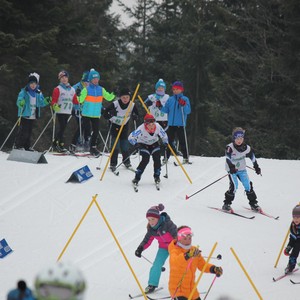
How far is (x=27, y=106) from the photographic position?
516 inches

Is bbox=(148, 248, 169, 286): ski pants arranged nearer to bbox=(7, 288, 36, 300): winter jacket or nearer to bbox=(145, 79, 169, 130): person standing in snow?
bbox=(7, 288, 36, 300): winter jacket

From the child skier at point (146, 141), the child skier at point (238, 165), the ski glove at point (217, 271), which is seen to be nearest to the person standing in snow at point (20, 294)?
the ski glove at point (217, 271)

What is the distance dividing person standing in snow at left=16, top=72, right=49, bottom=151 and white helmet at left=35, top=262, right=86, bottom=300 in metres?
11.1

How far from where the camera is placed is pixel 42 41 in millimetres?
17734

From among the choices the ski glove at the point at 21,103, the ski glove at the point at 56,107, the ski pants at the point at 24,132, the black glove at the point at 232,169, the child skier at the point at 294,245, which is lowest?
the child skier at the point at 294,245

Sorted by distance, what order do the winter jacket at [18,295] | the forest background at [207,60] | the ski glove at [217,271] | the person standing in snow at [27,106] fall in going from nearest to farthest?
the winter jacket at [18,295], the ski glove at [217,271], the person standing in snow at [27,106], the forest background at [207,60]

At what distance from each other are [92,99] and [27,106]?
1560 millimetres

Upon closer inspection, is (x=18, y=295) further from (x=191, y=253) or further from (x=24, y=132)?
(x=24, y=132)

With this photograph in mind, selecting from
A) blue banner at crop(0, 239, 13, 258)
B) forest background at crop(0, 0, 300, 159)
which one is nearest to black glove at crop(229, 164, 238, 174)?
blue banner at crop(0, 239, 13, 258)

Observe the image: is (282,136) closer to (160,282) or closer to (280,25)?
(280,25)

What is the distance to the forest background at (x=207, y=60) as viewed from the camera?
18562 mm

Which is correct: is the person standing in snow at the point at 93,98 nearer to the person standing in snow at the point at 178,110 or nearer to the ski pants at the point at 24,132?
the ski pants at the point at 24,132

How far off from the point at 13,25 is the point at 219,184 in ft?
34.0

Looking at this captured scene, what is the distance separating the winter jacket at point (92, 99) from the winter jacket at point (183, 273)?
775 cm
